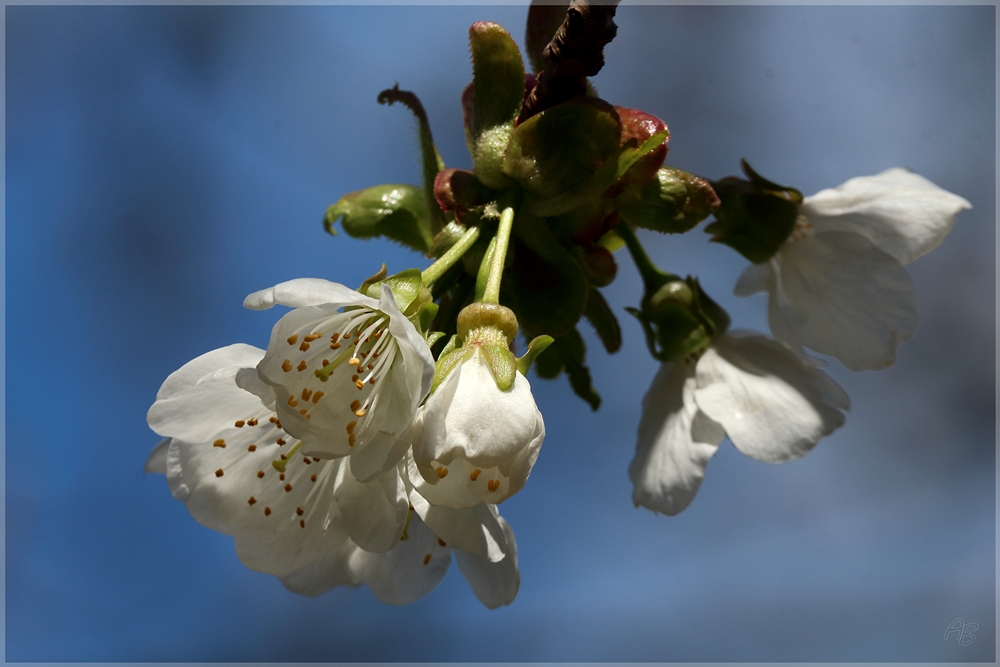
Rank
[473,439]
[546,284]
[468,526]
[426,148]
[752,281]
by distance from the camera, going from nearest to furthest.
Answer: [473,439] → [468,526] → [546,284] → [426,148] → [752,281]

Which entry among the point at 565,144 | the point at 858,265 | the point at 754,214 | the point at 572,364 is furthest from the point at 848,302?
the point at 565,144

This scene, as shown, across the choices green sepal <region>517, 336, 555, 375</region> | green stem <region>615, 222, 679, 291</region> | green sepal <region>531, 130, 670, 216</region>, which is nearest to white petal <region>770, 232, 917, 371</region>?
green stem <region>615, 222, 679, 291</region>

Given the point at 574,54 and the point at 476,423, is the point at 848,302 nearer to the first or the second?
the point at 574,54

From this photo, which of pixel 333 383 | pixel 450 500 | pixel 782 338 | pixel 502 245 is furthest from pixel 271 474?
pixel 782 338

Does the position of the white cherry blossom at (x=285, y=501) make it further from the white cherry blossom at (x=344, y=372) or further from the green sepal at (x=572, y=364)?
the green sepal at (x=572, y=364)

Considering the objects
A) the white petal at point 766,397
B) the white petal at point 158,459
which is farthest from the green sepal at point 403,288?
the white petal at point 766,397

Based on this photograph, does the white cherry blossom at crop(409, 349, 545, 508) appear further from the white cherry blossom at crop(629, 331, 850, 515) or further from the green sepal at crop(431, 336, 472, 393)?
the white cherry blossom at crop(629, 331, 850, 515)

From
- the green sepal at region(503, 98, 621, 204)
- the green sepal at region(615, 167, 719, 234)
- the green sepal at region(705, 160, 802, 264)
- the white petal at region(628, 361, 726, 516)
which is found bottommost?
the white petal at region(628, 361, 726, 516)
